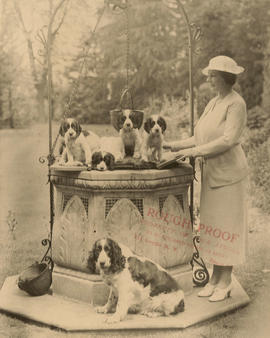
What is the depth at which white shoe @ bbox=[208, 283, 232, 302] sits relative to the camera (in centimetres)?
482

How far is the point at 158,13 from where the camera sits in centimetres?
631

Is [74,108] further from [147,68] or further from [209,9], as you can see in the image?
[209,9]

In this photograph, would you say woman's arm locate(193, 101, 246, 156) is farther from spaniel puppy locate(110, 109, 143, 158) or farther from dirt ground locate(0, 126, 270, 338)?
dirt ground locate(0, 126, 270, 338)

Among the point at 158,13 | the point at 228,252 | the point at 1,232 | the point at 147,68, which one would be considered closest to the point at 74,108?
the point at 147,68

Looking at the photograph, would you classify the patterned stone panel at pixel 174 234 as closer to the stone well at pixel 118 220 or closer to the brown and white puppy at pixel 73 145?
the stone well at pixel 118 220

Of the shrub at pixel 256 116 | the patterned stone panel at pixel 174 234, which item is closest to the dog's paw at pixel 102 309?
the patterned stone panel at pixel 174 234

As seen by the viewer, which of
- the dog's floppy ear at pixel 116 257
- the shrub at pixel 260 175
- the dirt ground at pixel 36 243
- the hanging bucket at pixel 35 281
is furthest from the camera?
the shrub at pixel 260 175

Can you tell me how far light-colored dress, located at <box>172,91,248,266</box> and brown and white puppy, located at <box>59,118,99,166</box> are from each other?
1.01m

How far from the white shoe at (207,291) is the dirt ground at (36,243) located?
31 cm

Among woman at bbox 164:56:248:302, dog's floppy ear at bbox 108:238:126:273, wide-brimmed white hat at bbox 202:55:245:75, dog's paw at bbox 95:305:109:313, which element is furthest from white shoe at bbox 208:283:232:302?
wide-brimmed white hat at bbox 202:55:245:75

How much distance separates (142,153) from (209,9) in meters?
1.75

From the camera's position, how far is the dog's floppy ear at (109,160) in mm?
4543

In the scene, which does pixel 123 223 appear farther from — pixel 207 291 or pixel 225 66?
pixel 225 66

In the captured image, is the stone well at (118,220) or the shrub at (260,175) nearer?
the stone well at (118,220)
